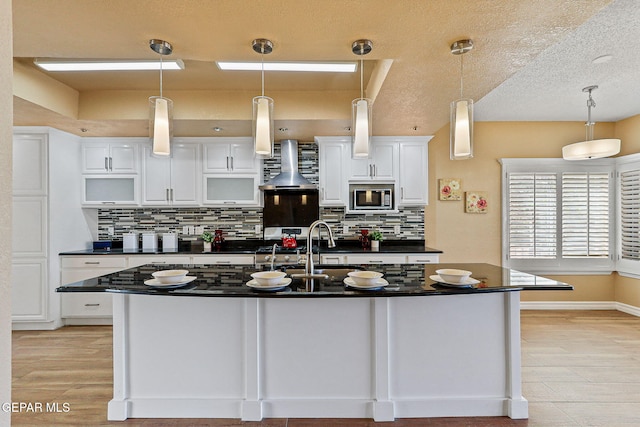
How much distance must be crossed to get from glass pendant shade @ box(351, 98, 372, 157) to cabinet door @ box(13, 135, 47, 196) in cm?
399

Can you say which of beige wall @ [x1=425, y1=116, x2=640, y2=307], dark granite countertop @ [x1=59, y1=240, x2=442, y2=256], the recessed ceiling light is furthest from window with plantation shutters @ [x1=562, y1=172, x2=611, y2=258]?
the recessed ceiling light

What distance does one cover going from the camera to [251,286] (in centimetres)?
205

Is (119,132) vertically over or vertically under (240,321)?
over

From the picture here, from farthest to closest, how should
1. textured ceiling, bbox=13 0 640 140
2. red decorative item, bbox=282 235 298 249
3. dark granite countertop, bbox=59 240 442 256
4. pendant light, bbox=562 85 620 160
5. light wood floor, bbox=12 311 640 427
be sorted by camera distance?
red decorative item, bbox=282 235 298 249 < dark granite countertop, bbox=59 240 442 256 < pendant light, bbox=562 85 620 160 < light wood floor, bbox=12 311 640 427 < textured ceiling, bbox=13 0 640 140

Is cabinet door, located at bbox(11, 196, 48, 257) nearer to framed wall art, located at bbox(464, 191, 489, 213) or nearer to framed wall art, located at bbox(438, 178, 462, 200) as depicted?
framed wall art, located at bbox(438, 178, 462, 200)

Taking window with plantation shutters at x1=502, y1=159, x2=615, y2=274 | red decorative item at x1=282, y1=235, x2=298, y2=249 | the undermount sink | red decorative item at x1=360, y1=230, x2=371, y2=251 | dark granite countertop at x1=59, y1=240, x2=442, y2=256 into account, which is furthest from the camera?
window with plantation shutters at x1=502, y1=159, x2=615, y2=274

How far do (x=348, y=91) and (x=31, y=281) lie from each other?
172 inches

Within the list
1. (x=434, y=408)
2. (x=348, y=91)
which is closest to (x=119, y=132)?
(x=348, y=91)

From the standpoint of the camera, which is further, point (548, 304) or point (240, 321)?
point (548, 304)

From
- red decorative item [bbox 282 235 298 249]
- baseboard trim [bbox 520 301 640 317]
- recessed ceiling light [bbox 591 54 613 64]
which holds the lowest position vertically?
baseboard trim [bbox 520 301 640 317]

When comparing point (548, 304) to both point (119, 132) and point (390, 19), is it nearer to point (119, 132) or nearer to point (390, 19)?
point (390, 19)

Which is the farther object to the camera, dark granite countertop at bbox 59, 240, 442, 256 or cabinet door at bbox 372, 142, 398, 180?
cabinet door at bbox 372, 142, 398, 180

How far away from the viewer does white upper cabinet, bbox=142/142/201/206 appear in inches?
180

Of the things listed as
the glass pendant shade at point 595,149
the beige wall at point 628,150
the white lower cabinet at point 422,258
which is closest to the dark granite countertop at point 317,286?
the white lower cabinet at point 422,258
